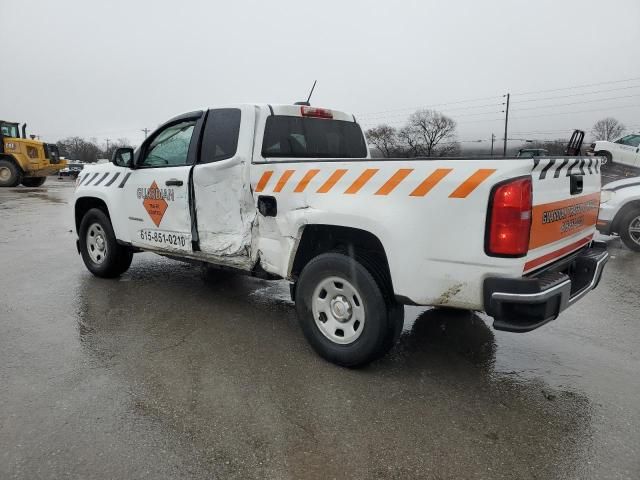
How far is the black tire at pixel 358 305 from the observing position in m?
3.02

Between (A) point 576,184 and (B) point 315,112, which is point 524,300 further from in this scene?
(B) point 315,112

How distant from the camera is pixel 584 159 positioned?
3256 mm

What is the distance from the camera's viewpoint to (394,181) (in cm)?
290

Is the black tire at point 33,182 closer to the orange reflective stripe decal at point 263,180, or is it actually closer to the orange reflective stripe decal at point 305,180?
the orange reflective stripe decal at point 263,180

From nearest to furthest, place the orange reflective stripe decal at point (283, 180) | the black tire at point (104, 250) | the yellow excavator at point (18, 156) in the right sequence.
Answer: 1. the orange reflective stripe decal at point (283, 180)
2. the black tire at point (104, 250)
3. the yellow excavator at point (18, 156)

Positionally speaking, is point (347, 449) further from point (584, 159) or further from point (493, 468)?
point (584, 159)

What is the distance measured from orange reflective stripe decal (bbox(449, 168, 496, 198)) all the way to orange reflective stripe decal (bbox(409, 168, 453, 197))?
0.12 m

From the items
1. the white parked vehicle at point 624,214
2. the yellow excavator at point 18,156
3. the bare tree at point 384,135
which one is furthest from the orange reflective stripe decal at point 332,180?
the bare tree at point 384,135

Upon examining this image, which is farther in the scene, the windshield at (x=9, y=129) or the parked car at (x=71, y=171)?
the parked car at (x=71, y=171)

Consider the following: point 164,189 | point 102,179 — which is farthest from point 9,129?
point 164,189

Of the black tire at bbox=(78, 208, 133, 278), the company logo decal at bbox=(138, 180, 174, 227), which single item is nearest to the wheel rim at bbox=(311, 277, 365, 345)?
the company logo decal at bbox=(138, 180, 174, 227)

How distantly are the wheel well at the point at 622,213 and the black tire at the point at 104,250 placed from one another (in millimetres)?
7574

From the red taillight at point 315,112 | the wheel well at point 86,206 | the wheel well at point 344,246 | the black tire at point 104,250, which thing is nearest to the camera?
the wheel well at point 344,246

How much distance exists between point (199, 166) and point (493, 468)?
10.6 feet
